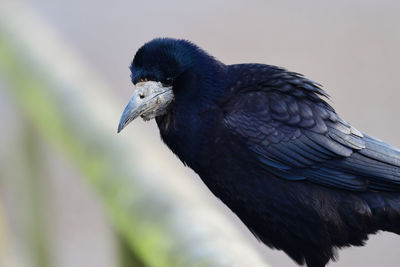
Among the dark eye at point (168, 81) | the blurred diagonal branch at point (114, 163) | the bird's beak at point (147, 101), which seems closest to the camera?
the blurred diagonal branch at point (114, 163)

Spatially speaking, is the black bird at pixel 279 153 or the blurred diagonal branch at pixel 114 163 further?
the black bird at pixel 279 153

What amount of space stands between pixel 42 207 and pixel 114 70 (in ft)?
19.2

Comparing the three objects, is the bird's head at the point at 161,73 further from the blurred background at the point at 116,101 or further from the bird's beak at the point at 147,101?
the blurred background at the point at 116,101

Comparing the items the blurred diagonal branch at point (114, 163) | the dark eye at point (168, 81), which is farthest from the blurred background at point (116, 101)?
the dark eye at point (168, 81)

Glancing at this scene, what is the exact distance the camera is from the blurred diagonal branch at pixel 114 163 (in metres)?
3.61

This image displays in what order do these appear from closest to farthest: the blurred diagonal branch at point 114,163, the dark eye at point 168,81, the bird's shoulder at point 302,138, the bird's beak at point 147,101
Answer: the blurred diagonal branch at point 114,163 < the bird's beak at point 147,101 < the dark eye at point 168,81 < the bird's shoulder at point 302,138

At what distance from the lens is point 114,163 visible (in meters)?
4.34

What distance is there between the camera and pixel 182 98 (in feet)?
14.0

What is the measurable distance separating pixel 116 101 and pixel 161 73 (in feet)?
3.79

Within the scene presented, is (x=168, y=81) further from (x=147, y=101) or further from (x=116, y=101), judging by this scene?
(x=116, y=101)

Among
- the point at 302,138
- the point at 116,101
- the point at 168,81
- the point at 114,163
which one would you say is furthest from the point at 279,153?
the point at 116,101

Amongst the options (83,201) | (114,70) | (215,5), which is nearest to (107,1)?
(215,5)

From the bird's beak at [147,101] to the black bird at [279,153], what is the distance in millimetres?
10

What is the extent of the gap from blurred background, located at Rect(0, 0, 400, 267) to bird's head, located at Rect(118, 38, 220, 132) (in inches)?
10.7
